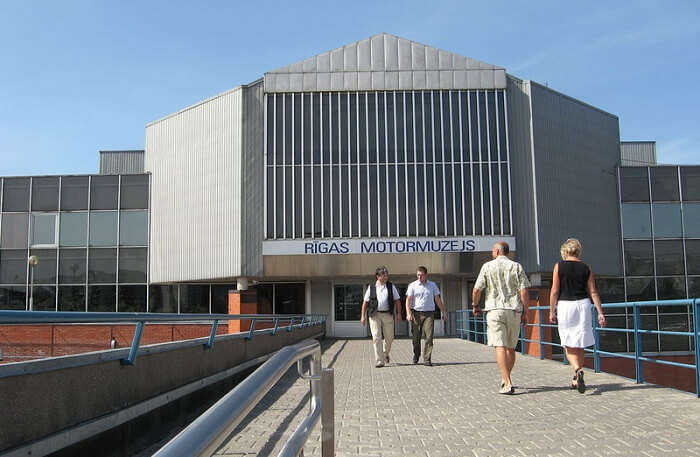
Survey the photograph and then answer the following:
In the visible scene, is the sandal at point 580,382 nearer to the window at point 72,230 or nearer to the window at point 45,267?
the window at point 72,230

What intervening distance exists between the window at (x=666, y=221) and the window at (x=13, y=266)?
96.9ft

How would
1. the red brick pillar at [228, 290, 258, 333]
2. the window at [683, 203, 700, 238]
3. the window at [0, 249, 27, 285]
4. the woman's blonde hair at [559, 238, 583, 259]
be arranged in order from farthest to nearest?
the window at [0, 249, 27, 285], the window at [683, 203, 700, 238], the red brick pillar at [228, 290, 258, 333], the woman's blonde hair at [559, 238, 583, 259]

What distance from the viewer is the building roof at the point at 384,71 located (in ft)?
97.3

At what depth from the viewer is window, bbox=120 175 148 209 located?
107ft

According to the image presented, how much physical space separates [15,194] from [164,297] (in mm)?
8814

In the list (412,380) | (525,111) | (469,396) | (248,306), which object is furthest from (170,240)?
(469,396)

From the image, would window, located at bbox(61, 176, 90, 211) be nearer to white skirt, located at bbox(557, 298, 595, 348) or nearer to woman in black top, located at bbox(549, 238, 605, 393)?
woman in black top, located at bbox(549, 238, 605, 393)

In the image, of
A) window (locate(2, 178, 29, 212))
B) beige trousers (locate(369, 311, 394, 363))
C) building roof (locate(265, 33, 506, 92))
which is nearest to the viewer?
beige trousers (locate(369, 311, 394, 363))

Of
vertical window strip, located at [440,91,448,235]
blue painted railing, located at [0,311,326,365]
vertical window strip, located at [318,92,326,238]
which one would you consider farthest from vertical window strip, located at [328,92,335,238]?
blue painted railing, located at [0,311,326,365]

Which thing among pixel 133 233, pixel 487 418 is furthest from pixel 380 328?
pixel 133 233

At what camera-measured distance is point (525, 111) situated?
29.7m

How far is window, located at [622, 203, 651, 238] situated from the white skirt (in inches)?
1013

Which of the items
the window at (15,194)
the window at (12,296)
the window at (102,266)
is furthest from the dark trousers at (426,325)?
the window at (15,194)

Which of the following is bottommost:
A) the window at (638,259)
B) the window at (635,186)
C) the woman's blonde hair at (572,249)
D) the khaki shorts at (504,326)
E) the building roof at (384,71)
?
the khaki shorts at (504,326)
